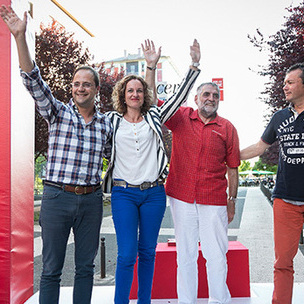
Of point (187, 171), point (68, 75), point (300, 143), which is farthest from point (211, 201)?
point (68, 75)

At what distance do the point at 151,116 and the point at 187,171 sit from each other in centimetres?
67

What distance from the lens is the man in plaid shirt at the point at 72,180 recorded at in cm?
313

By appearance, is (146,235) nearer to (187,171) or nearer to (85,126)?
(187,171)

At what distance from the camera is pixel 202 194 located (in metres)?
3.71

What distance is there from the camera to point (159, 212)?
11.4 ft

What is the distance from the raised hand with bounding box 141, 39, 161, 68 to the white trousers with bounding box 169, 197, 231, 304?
141 centimetres

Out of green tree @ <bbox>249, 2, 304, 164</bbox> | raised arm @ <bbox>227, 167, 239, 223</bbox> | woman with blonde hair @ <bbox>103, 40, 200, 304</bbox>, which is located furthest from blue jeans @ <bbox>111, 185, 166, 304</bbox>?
green tree @ <bbox>249, 2, 304, 164</bbox>

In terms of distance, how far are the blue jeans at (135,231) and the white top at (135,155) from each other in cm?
12

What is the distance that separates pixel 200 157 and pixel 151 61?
1.09 metres

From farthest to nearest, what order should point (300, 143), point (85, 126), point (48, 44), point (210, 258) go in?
point (48, 44), point (210, 258), point (300, 143), point (85, 126)

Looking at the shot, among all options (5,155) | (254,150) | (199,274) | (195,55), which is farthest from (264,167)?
(5,155)

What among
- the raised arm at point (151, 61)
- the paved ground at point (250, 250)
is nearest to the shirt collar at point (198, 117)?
the raised arm at point (151, 61)

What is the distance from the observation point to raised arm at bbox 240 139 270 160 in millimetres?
3974

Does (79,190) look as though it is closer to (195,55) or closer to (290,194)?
(195,55)
